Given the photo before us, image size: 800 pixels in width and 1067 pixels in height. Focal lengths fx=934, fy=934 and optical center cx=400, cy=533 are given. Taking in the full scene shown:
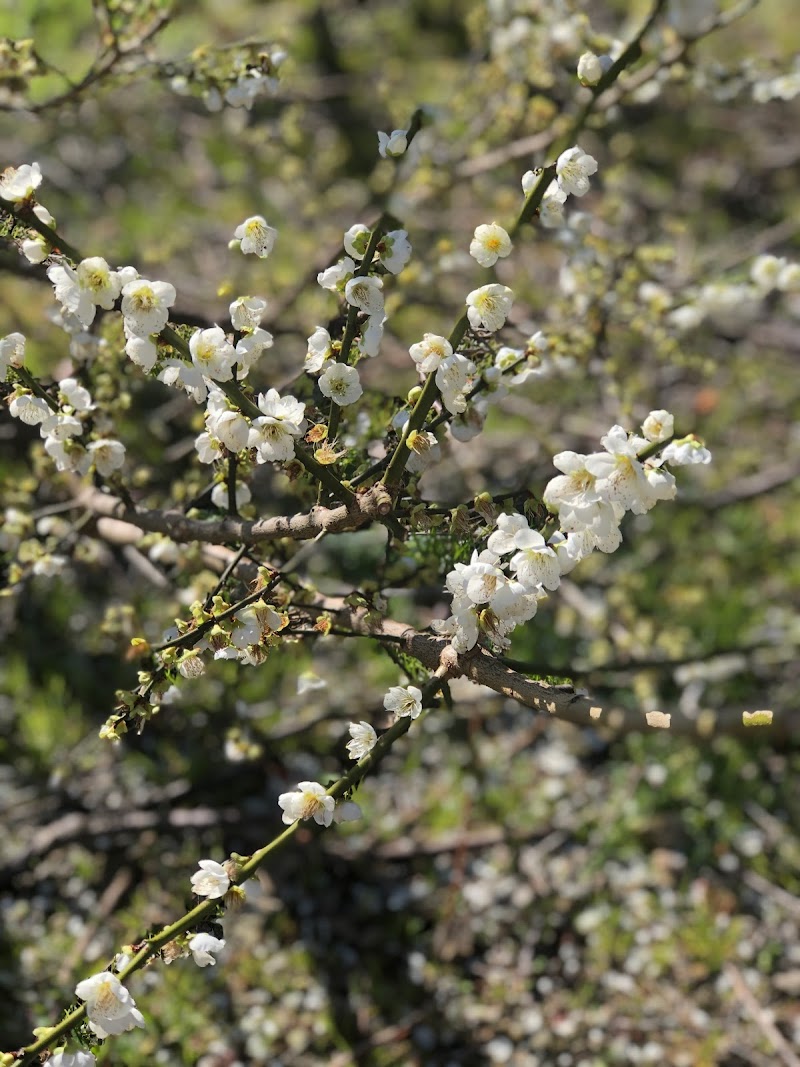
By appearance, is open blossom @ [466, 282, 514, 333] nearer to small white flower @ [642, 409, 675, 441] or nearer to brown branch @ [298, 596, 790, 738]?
small white flower @ [642, 409, 675, 441]

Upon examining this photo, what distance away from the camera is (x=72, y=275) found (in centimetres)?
137

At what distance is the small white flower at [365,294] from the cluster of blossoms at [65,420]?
537 mm

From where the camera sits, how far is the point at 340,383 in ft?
4.96

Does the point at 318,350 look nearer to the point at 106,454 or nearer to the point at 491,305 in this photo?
the point at 491,305

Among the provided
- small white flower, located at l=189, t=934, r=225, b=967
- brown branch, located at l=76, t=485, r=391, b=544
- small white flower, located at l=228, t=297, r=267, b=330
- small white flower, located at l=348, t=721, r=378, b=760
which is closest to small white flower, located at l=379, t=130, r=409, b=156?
small white flower, located at l=228, t=297, r=267, b=330

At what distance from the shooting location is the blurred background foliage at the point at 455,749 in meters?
2.55

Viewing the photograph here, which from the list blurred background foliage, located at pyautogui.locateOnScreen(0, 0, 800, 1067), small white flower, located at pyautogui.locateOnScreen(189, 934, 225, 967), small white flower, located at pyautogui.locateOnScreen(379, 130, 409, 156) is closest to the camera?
small white flower, located at pyautogui.locateOnScreen(189, 934, 225, 967)

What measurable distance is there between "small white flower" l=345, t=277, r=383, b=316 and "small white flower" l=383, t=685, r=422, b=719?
2.03ft

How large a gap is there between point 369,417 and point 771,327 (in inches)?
126

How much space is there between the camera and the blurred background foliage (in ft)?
8.38

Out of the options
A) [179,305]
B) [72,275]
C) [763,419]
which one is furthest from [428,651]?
[763,419]

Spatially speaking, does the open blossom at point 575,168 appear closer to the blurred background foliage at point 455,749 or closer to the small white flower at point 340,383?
the small white flower at point 340,383

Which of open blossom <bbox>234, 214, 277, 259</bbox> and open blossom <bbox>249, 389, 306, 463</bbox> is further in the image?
open blossom <bbox>234, 214, 277, 259</bbox>

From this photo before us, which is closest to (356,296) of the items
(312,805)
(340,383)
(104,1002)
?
(340,383)
